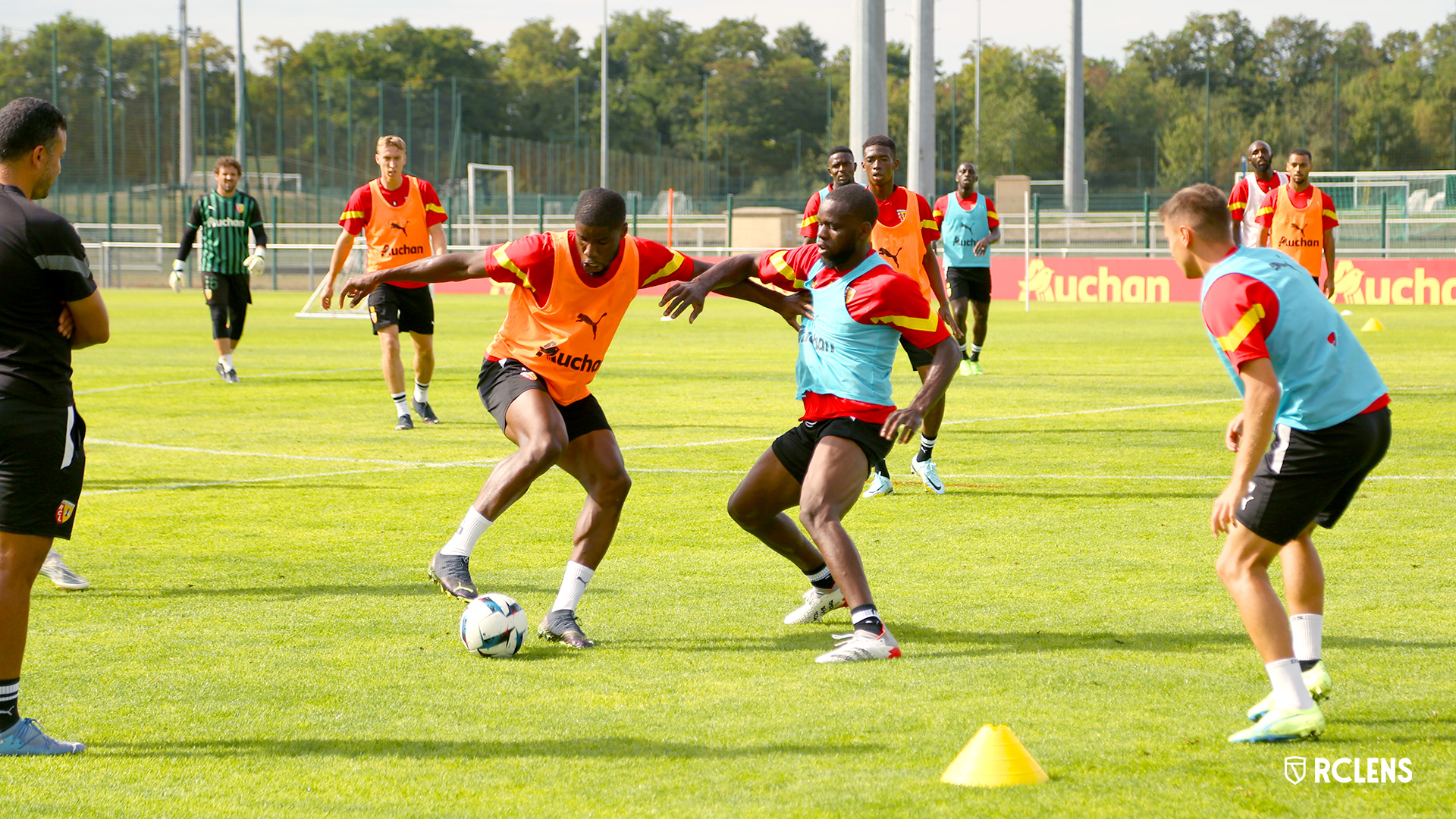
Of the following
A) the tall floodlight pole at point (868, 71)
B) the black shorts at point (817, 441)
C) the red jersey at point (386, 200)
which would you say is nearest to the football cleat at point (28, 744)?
the black shorts at point (817, 441)

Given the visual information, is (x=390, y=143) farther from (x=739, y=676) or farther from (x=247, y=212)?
(x=739, y=676)

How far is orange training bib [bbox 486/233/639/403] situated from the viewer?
6336 millimetres

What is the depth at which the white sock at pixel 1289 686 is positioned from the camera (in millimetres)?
4551

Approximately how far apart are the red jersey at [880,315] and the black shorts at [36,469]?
2816mm

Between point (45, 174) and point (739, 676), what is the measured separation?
9.24 feet

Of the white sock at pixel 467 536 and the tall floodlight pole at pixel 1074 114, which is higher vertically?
the tall floodlight pole at pixel 1074 114

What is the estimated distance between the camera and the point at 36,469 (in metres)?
4.52

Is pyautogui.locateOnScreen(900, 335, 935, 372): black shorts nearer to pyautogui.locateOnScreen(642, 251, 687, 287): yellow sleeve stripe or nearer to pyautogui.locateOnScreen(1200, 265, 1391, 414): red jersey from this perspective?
pyautogui.locateOnScreen(642, 251, 687, 287): yellow sleeve stripe

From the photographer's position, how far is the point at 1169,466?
33.9 ft

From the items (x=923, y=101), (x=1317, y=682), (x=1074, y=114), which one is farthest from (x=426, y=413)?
(x=1074, y=114)

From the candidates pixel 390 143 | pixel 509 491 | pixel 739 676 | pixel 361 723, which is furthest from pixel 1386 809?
pixel 390 143

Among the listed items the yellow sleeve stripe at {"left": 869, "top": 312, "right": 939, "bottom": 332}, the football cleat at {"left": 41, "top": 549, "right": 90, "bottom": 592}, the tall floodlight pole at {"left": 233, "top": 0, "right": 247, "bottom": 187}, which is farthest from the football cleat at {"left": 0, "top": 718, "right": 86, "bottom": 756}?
the tall floodlight pole at {"left": 233, "top": 0, "right": 247, "bottom": 187}

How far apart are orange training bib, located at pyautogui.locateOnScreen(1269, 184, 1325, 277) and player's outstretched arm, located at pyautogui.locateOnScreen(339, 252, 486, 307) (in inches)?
469

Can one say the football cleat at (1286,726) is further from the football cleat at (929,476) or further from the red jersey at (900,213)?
the red jersey at (900,213)
